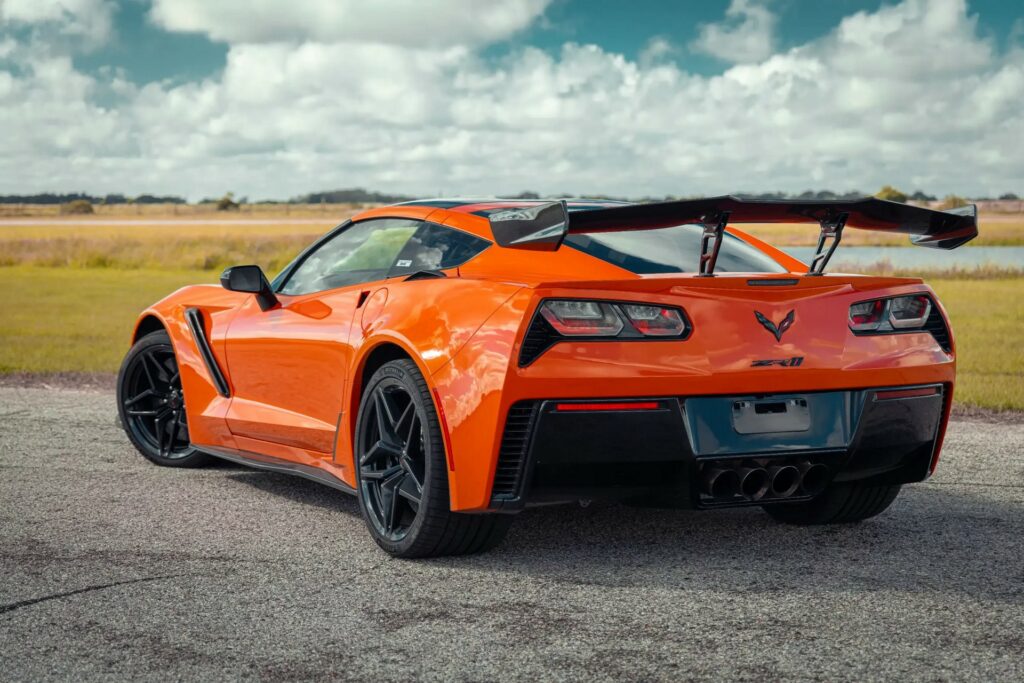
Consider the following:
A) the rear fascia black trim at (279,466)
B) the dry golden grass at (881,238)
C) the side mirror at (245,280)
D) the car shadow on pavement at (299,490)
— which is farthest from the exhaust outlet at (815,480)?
the dry golden grass at (881,238)

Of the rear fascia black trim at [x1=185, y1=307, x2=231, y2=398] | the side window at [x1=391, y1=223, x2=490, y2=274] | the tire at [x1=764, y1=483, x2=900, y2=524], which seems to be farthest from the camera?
the rear fascia black trim at [x1=185, y1=307, x2=231, y2=398]

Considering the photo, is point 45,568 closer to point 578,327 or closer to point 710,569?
point 578,327

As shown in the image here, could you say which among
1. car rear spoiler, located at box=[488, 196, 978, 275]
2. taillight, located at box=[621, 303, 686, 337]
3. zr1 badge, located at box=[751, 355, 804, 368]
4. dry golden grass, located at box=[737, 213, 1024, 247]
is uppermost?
car rear spoiler, located at box=[488, 196, 978, 275]

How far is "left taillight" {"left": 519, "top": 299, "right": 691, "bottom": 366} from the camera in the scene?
3.95 m

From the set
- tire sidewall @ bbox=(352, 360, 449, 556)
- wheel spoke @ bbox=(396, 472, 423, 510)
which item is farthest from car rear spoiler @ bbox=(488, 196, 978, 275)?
wheel spoke @ bbox=(396, 472, 423, 510)

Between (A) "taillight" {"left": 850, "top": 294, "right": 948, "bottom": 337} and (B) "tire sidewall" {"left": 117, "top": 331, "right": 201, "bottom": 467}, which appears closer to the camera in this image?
(A) "taillight" {"left": 850, "top": 294, "right": 948, "bottom": 337}

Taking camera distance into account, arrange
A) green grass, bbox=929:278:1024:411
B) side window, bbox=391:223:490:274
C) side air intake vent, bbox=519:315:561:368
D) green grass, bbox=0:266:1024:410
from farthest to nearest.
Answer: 1. green grass, bbox=0:266:1024:410
2. green grass, bbox=929:278:1024:411
3. side window, bbox=391:223:490:274
4. side air intake vent, bbox=519:315:561:368

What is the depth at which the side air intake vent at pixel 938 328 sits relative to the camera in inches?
179

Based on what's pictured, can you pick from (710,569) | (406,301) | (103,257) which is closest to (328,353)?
(406,301)

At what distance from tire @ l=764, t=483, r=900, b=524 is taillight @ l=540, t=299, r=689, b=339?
139cm

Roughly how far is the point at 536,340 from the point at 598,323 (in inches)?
8.8

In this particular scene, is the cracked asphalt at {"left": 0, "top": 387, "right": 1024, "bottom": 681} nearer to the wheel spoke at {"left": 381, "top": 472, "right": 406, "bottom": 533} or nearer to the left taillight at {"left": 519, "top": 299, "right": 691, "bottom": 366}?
the wheel spoke at {"left": 381, "top": 472, "right": 406, "bottom": 533}

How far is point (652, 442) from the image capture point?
403cm

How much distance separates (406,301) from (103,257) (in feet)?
109
